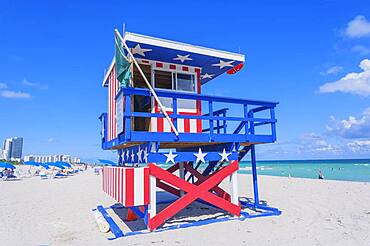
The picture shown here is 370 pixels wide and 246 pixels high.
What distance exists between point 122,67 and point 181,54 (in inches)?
70.3

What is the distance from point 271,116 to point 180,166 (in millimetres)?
3816

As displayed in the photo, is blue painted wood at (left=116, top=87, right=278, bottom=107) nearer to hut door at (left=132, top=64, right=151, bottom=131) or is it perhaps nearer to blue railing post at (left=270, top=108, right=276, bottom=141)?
blue railing post at (left=270, top=108, right=276, bottom=141)

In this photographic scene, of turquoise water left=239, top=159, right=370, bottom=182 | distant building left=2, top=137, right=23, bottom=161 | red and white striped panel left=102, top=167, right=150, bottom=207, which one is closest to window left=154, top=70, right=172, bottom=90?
red and white striped panel left=102, top=167, right=150, bottom=207

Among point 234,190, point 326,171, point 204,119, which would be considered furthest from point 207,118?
point 326,171

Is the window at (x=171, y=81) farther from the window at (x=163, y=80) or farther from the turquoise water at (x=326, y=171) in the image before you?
the turquoise water at (x=326, y=171)

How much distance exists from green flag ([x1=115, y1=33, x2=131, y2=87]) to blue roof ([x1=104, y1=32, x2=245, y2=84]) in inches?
11.5

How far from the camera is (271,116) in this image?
8.52 meters

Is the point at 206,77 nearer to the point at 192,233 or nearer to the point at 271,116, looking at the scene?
the point at 271,116

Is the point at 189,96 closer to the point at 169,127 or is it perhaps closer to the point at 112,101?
the point at 169,127

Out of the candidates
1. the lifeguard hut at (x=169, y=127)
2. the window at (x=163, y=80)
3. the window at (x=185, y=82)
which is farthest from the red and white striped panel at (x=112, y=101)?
the window at (x=185, y=82)

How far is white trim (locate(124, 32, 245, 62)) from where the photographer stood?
698 cm

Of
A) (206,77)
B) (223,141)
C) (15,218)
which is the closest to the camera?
(223,141)

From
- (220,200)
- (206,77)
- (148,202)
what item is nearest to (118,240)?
(148,202)

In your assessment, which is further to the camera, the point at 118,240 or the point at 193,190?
the point at 193,190
